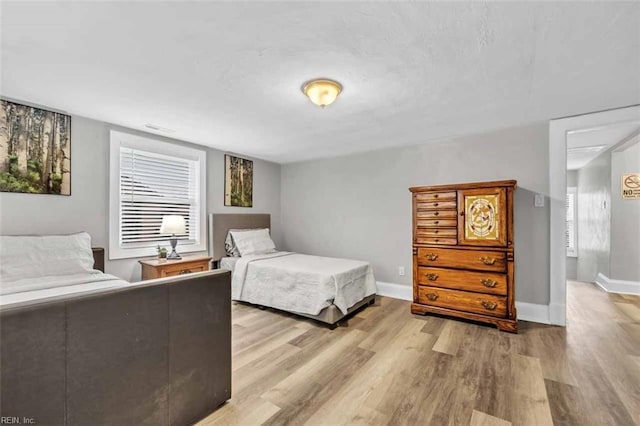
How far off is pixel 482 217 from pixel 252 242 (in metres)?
3.21

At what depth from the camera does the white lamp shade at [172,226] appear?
3465mm

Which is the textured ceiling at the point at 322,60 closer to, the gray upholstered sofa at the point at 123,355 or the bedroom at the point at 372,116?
the bedroom at the point at 372,116

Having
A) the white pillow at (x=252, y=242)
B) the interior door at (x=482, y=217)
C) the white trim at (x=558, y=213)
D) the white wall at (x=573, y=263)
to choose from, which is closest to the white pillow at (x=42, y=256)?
the white pillow at (x=252, y=242)

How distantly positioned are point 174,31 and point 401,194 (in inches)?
132

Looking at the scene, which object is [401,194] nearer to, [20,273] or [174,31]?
[174,31]

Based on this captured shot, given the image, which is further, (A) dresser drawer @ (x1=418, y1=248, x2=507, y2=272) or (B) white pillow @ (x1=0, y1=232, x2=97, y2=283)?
(A) dresser drawer @ (x1=418, y1=248, x2=507, y2=272)

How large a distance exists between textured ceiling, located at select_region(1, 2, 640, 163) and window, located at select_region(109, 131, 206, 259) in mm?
501

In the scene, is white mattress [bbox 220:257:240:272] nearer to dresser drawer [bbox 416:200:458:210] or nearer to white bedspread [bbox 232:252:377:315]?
white bedspread [bbox 232:252:377:315]

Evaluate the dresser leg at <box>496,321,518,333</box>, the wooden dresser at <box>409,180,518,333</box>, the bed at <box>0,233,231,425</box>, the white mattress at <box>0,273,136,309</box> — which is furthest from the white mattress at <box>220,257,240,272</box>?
the dresser leg at <box>496,321,518,333</box>

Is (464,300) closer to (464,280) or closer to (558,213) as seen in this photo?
(464,280)

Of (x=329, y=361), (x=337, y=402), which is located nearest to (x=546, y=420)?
(x=337, y=402)

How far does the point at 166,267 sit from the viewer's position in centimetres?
328

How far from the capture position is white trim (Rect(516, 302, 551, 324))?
3105 mm

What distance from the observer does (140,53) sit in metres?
1.87
